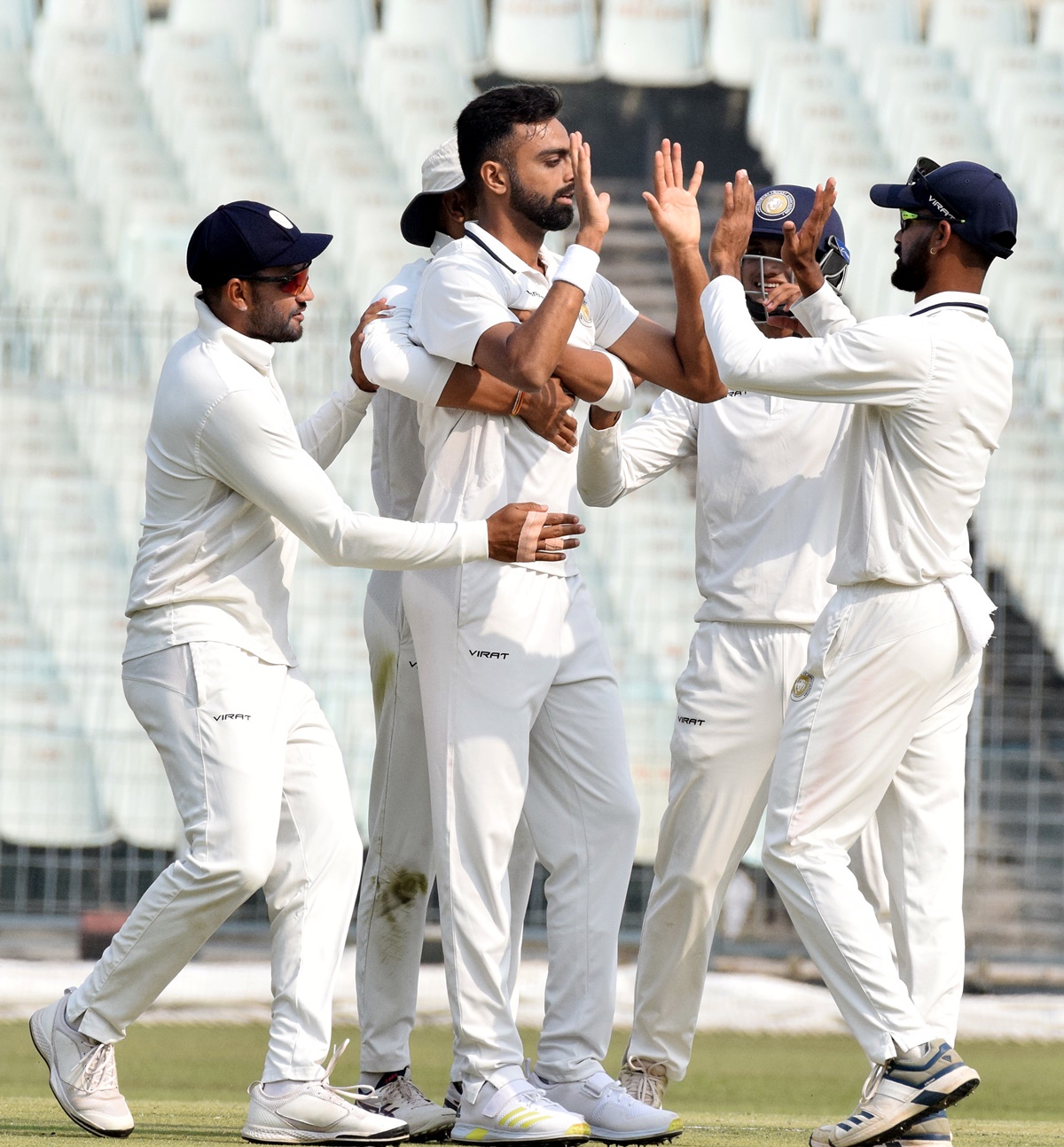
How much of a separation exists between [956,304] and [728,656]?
0.82 metres

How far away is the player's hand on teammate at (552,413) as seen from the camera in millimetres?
3102

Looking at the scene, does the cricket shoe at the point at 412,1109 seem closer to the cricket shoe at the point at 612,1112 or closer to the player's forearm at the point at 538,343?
the cricket shoe at the point at 612,1112

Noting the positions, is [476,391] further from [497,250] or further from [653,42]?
[653,42]

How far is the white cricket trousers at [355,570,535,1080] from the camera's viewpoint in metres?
3.38

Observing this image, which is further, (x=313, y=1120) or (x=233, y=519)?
(x=233, y=519)

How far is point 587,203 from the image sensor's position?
3051 millimetres

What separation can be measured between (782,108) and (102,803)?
18.8 ft

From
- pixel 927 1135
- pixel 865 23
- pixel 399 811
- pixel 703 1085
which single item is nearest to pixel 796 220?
pixel 399 811

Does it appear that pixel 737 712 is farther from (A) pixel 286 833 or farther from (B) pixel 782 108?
(B) pixel 782 108

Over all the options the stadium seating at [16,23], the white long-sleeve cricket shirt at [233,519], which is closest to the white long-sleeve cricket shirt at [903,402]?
the white long-sleeve cricket shirt at [233,519]

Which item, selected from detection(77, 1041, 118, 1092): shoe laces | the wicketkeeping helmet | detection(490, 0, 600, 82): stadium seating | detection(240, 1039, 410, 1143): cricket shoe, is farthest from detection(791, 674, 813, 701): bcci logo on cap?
detection(490, 0, 600, 82): stadium seating

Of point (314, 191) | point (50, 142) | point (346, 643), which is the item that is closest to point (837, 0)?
point (314, 191)

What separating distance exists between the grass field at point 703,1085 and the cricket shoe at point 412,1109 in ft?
0.95

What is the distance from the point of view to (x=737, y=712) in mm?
3432
